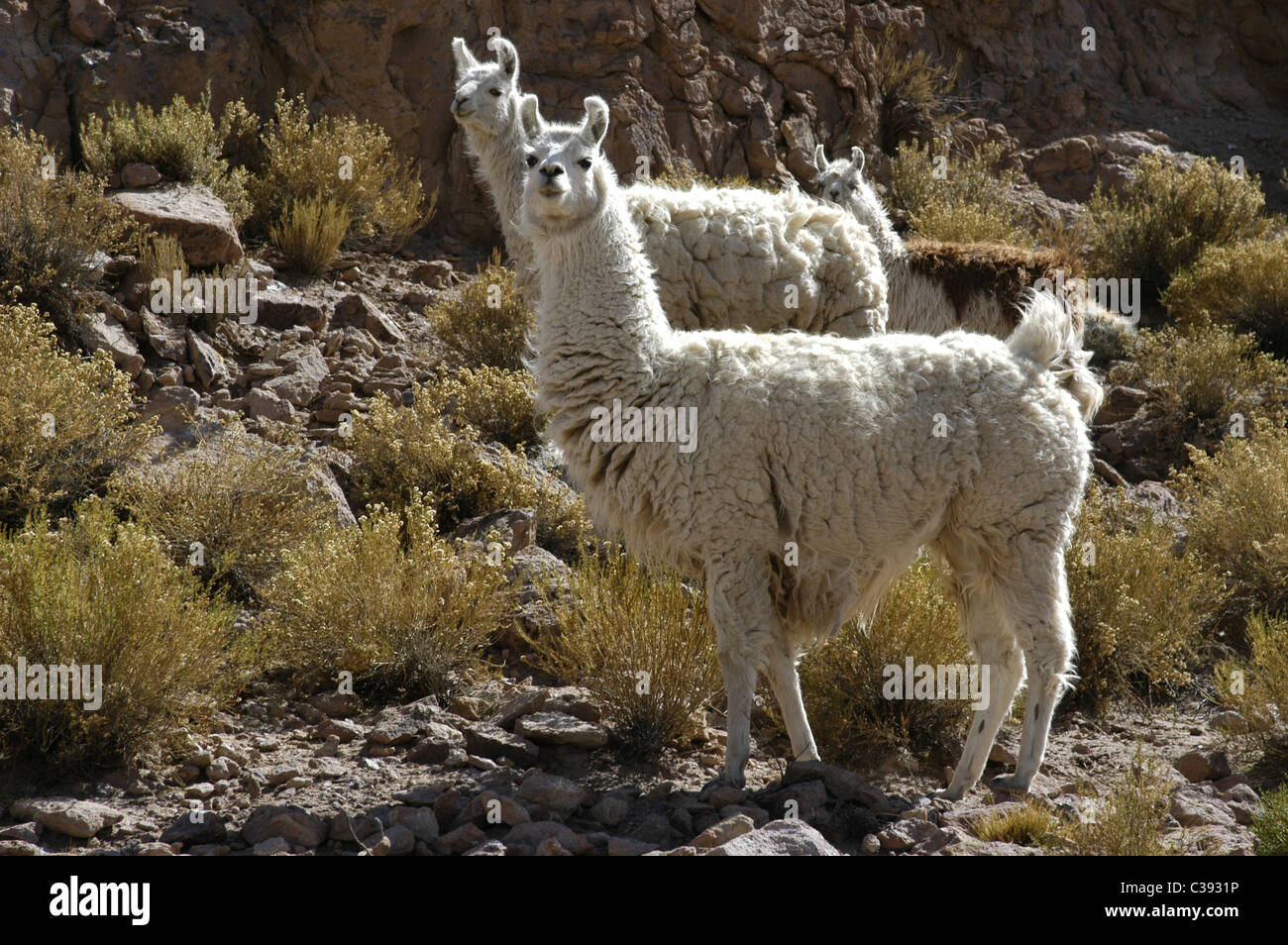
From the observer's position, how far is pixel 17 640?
5039 millimetres

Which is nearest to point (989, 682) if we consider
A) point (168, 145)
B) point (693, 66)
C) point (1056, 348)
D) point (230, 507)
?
point (1056, 348)

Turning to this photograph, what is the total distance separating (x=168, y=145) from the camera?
957cm

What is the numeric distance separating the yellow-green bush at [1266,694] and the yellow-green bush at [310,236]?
7381mm

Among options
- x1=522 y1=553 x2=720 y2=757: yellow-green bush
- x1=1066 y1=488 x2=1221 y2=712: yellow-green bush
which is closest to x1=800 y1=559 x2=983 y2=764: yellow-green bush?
x1=522 y1=553 x2=720 y2=757: yellow-green bush

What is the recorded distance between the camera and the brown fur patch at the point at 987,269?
29.1 feet

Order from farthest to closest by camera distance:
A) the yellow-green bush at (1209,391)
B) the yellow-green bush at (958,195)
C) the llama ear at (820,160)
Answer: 1. the yellow-green bush at (958,195)
2. the llama ear at (820,160)
3. the yellow-green bush at (1209,391)

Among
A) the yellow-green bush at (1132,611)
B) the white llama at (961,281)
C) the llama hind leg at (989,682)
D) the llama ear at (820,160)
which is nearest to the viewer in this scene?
the llama hind leg at (989,682)

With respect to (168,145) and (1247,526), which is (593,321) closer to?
(1247,526)

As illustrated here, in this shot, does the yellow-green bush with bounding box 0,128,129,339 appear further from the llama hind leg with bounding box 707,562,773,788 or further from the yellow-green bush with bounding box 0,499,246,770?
the llama hind leg with bounding box 707,562,773,788

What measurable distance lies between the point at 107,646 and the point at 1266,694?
539 centimetres

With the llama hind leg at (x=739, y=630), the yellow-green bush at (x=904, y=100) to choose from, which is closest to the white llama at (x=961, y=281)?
the llama hind leg at (x=739, y=630)

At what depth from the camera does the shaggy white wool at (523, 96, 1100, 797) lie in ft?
16.4

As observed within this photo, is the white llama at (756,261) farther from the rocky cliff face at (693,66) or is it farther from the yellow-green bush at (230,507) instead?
the rocky cliff face at (693,66)
